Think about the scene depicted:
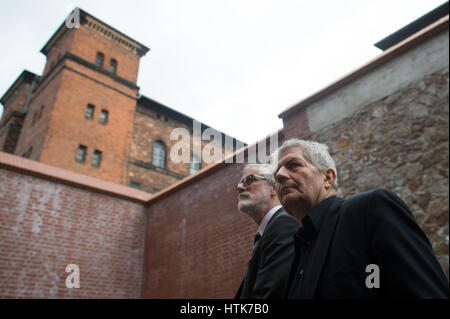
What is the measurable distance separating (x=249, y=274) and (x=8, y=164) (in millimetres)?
8203

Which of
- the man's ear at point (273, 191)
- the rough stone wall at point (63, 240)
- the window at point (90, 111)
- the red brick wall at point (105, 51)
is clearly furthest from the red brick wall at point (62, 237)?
the red brick wall at point (105, 51)

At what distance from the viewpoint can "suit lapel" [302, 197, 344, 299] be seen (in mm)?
1251

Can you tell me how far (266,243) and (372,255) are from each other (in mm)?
874

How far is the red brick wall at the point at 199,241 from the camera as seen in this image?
22.6ft

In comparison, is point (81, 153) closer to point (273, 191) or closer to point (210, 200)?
point (210, 200)

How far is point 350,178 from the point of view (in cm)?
519

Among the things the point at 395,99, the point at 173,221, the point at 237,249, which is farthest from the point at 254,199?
the point at 173,221

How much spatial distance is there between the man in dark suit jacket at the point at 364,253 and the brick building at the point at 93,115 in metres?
18.2

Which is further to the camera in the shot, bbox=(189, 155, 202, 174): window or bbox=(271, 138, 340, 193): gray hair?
bbox=(189, 155, 202, 174): window

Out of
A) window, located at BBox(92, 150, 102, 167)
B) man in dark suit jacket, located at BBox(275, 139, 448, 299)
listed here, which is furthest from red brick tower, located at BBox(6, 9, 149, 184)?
man in dark suit jacket, located at BBox(275, 139, 448, 299)

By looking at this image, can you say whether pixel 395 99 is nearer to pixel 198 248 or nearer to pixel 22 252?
pixel 198 248

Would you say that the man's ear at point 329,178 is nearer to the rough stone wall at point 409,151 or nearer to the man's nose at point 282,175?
the man's nose at point 282,175

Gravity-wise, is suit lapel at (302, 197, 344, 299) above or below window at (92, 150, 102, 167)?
below

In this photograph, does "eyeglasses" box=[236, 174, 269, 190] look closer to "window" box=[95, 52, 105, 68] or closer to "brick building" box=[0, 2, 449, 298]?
"brick building" box=[0, 2, 449, 298]
